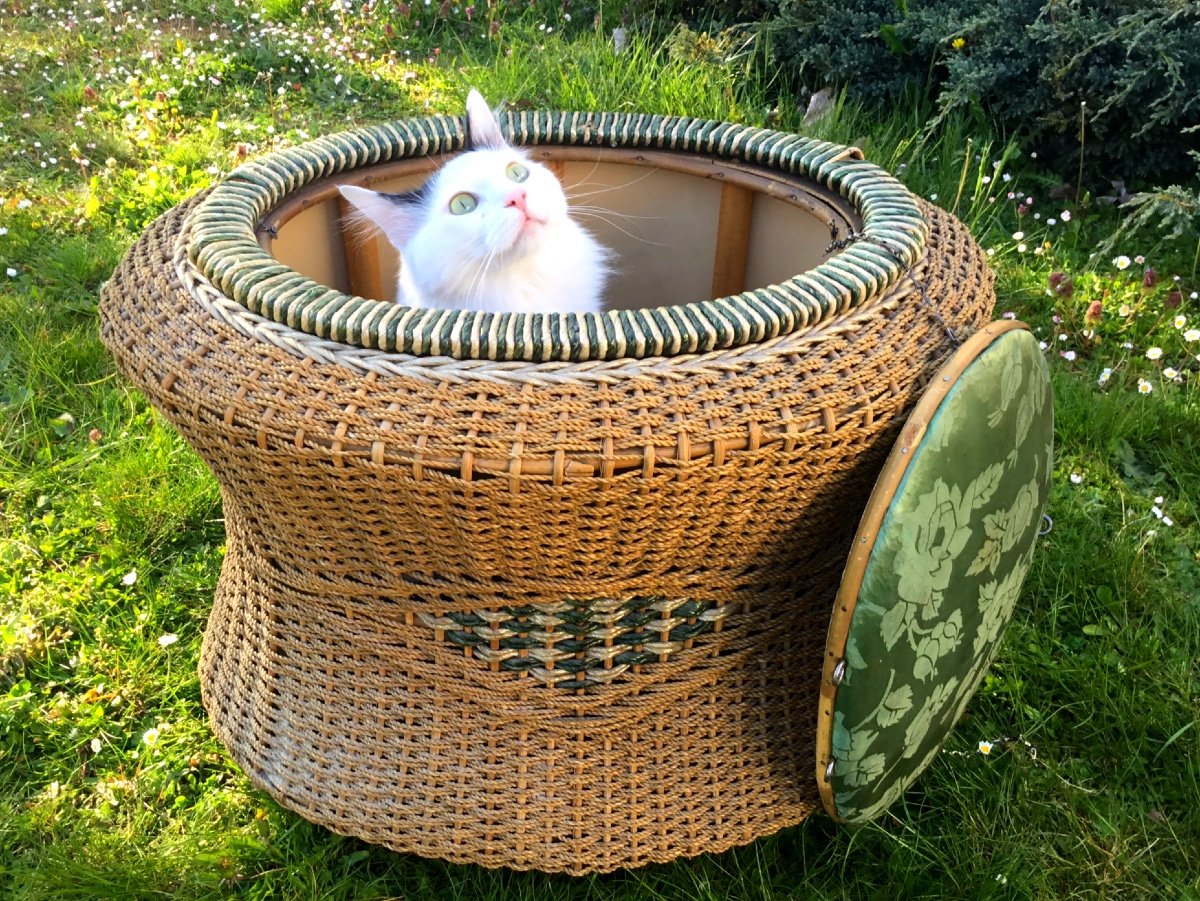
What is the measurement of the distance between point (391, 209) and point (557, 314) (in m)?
0.45

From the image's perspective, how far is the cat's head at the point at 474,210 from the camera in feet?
3.88

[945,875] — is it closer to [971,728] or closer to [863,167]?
[971,728]

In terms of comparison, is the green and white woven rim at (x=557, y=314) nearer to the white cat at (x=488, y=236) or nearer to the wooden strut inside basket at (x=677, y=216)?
the wooden strut inside basket at (x=677, y=216)

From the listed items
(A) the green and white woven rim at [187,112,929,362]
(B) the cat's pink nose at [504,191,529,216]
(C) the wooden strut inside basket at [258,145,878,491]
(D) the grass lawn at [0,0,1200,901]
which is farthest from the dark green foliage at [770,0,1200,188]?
(B) the cat's pink nose at [504,191,529,216]

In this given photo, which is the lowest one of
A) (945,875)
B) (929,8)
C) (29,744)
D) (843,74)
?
(29,744)

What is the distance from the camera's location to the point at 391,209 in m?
1.24

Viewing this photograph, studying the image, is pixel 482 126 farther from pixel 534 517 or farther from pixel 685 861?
pixel 685 861

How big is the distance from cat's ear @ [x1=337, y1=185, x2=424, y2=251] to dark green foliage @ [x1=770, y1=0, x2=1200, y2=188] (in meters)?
1.49

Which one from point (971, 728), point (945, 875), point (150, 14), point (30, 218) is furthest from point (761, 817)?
point (150, 14)

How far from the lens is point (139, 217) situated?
246 centimetres

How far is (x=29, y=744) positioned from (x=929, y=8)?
2455mm

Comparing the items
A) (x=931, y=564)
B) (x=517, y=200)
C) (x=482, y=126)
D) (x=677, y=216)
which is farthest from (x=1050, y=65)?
(x=931, y=564)

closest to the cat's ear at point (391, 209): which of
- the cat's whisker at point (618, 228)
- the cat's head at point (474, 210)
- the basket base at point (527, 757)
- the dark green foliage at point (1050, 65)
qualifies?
the cat's head at point (474, 210)

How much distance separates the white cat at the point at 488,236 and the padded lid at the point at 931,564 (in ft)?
1.77
